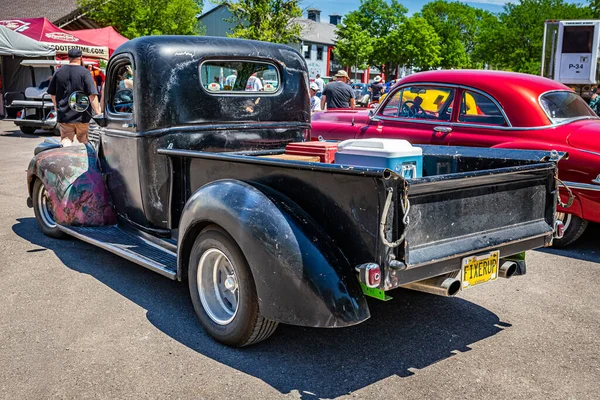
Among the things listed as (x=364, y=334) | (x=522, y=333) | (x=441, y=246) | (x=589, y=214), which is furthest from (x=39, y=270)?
(x=589, y=214)

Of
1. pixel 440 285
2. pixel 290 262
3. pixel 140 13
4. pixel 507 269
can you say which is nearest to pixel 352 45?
pixel 140 13

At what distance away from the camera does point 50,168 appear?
5.38 meters

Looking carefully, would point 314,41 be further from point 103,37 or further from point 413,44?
point 103,37

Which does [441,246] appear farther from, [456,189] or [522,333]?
[522,333]

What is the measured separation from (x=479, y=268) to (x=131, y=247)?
8.49 ft

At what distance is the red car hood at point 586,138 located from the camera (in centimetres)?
543

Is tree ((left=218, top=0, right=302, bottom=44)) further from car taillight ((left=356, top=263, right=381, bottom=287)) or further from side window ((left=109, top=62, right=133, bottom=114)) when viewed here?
car taillight ((left=356, top=263, right=381, bottom=287))

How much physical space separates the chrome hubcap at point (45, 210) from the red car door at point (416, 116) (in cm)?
370

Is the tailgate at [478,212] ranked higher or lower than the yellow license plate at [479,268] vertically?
higher

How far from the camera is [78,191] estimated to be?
5.17 meters

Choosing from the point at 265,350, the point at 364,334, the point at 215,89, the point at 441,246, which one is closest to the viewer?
the point at 441,246

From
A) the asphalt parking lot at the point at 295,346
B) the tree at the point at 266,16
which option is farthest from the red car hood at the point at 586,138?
the tree at the point at 266,16

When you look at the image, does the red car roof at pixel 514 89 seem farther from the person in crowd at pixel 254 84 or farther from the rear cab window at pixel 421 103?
the person in crowd at pixel 254 84

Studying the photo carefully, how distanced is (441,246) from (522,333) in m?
1.15
